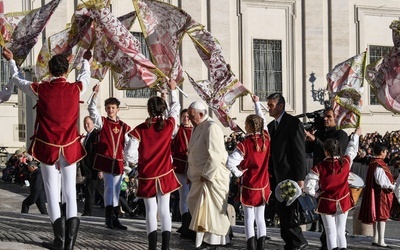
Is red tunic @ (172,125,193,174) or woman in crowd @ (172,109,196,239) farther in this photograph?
red tunic @ (172,125,193,174)

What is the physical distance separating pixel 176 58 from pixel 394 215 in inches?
147

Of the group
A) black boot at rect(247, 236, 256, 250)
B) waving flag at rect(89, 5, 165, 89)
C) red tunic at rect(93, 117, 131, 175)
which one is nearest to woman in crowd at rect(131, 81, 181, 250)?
black boot at rect(247, 236, 256, 250)

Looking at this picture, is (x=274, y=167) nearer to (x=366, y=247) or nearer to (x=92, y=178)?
(x=366, y=247)

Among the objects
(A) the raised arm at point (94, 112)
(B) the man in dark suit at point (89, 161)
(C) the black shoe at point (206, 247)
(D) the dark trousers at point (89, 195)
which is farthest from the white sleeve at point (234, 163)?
(D) the dark trousers at point (89, 195)

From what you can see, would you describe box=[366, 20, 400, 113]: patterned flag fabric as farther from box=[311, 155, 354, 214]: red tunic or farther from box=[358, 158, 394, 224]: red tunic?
box=[311, 155, 354, 214]: red tunic

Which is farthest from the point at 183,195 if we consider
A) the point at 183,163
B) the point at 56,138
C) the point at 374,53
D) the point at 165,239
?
the point at 374,53

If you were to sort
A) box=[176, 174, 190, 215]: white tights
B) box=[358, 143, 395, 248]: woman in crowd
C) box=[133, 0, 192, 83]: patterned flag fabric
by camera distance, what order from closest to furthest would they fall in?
1. box=[176, 174, 190, 215]: white tights
2. box=[358, 143, 395, 248]: woman in crowd
3. box=[133, 0, 192, 83]: patterned flag fabric

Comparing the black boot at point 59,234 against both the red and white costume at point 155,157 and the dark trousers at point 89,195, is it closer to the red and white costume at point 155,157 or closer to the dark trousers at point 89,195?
the red and white costume at point 155,157

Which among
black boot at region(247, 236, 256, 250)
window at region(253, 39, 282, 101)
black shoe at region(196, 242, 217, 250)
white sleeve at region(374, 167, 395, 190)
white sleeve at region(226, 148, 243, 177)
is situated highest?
window at region(253, 39, 282, 101)

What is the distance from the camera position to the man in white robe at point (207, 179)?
35.7 feet

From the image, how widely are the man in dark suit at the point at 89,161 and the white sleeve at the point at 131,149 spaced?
2.61 meters

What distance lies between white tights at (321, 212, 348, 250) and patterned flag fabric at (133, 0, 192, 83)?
11.0 ft

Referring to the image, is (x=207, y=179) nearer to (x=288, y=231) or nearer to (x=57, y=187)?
(x=288, y=231)

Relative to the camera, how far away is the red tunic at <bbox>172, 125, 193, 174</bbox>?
12.5 metres
